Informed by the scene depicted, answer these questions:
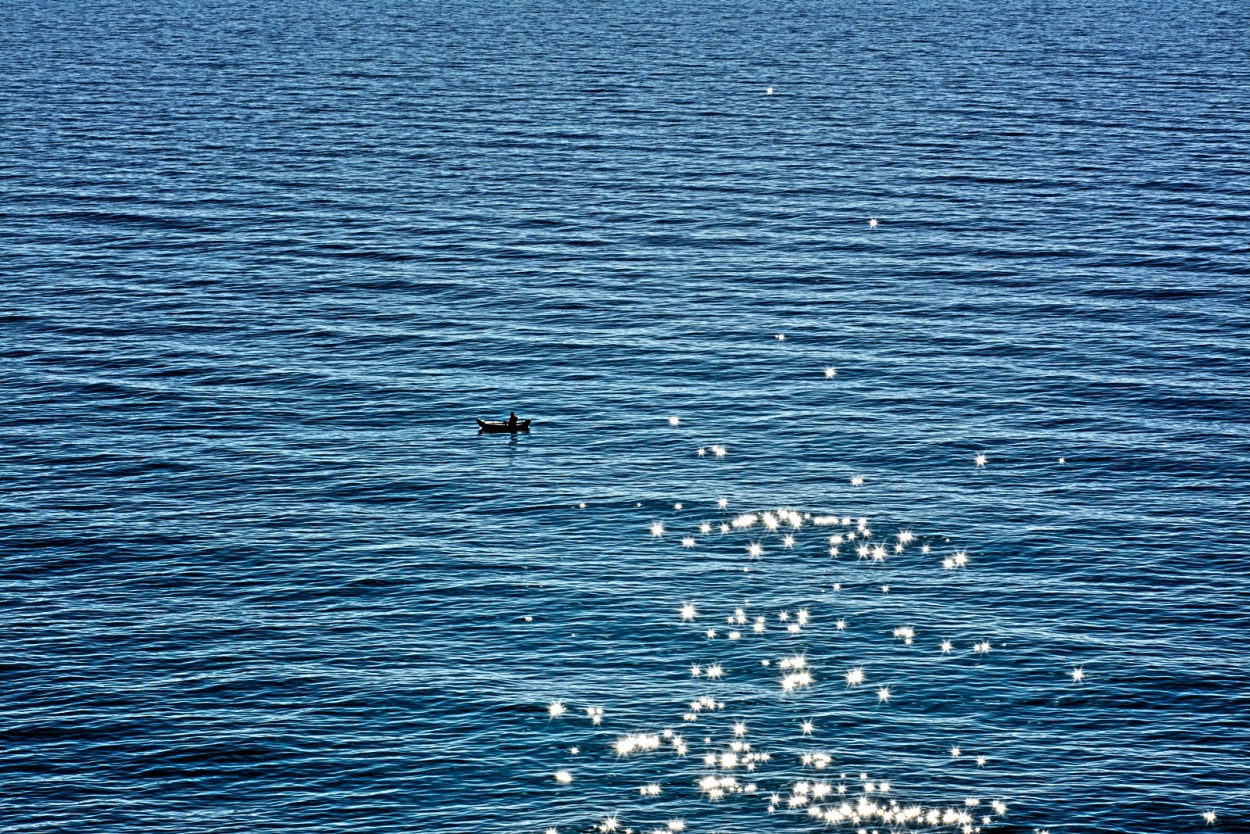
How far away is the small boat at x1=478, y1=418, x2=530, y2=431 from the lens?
101562mm

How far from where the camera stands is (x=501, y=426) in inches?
4003

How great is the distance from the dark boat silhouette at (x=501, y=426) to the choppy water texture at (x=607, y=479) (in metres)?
0.67

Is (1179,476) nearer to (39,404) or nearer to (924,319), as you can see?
(924,319)

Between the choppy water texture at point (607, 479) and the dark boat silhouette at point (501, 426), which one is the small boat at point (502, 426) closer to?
the dark boat silhouette at point (501, 426)

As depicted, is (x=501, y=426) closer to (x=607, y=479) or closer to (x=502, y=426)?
(x=502, y=426)

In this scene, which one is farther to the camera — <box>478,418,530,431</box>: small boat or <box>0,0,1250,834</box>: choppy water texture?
<box>478,418,530,431</box>: small boat

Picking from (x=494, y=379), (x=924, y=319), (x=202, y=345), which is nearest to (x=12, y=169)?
(x=202, y=345)

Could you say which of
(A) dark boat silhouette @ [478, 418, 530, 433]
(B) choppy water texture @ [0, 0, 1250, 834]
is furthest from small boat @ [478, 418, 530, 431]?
(B) choppy water texture @ [0, 0, 1250, 834]

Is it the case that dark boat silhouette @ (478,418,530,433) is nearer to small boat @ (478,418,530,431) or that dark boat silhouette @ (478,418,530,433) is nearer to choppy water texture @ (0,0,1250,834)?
small boat @ (478,418,530,431)

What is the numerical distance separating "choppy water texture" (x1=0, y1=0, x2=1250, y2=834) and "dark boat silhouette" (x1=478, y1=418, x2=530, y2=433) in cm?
67

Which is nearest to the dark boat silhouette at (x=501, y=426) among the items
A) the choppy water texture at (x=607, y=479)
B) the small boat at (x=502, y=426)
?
the small boat at (x=502, y=426)

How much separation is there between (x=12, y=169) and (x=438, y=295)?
180 feet

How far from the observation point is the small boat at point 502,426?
102 m

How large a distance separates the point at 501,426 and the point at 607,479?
8.80 m
